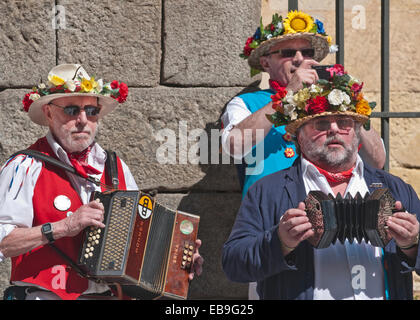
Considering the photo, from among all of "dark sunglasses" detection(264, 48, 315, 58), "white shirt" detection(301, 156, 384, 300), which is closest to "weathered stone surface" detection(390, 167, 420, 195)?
"dark sunglasses" detection(264, 48, 315, 58)

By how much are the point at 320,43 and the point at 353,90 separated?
890 millimetres

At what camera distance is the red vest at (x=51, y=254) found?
3.41 metres

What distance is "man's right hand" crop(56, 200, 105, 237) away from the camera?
3.35 metres

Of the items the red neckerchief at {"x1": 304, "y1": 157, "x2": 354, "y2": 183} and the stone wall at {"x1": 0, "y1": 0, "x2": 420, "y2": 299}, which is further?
the stone wall at {"x1": 0, "y1": 0, "x2": 420, "y2": 299}

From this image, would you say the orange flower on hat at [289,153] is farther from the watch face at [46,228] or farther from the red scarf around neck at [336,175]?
the watch face at [46,228]

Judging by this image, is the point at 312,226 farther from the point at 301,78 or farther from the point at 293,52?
the point at 293,52

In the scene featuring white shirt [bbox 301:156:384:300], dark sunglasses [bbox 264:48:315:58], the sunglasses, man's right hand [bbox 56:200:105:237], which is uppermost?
dark sunglasses [bbox 264:48:315:58]

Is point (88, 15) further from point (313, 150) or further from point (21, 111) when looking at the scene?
point (313, 150)

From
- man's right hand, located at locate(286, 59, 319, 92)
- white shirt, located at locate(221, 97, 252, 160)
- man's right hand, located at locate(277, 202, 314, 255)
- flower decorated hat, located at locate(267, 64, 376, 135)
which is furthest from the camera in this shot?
white shirt, located at locate(221, 97, 252, 160)

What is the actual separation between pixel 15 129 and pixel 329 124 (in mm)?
2245

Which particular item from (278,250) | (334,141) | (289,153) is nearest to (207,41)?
(289,153)

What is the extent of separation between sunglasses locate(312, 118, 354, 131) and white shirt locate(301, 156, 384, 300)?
1.83ft

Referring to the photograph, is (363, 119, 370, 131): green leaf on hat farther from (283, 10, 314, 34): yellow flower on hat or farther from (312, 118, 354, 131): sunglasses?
(283, 10, 314, 34): yellow flower on hat
